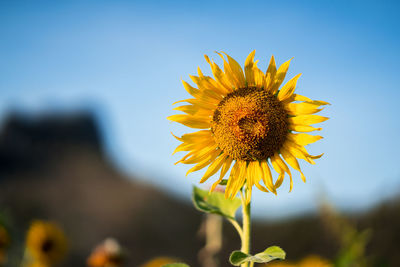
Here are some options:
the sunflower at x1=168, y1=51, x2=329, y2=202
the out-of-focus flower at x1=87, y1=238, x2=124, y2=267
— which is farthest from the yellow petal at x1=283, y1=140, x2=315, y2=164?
the out-of-focus flower at x1=87, y1=238, x2=124, y2=267

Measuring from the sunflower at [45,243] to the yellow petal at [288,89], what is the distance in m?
3.62

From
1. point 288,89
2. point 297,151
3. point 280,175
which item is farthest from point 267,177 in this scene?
point 288,89

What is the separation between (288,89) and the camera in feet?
5.08

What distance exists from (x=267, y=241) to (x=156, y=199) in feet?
27.0

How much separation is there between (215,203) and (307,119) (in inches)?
21.5

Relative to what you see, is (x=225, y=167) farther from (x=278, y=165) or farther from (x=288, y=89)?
(x=288, y=89)

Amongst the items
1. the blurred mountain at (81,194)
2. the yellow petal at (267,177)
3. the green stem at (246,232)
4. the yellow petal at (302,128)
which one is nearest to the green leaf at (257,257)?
the green stem at (246,232)

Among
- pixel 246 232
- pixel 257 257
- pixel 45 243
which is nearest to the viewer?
pixel 257 257

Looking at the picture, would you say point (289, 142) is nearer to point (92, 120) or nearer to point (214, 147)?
point (214, 147)

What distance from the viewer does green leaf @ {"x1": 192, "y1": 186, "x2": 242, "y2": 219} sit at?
1.56 metres

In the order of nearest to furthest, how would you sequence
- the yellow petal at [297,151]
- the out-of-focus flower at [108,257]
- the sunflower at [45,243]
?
1. the yellow petal at [297,151]
2. the out-of-focus flower at [108,257]
3. the sunflower at [45,243]

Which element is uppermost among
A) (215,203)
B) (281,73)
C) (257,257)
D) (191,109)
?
(281,73)

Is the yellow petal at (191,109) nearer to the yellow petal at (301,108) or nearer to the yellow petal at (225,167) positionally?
the yellow petal at (225,167)

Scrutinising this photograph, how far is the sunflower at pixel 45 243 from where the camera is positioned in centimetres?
415
